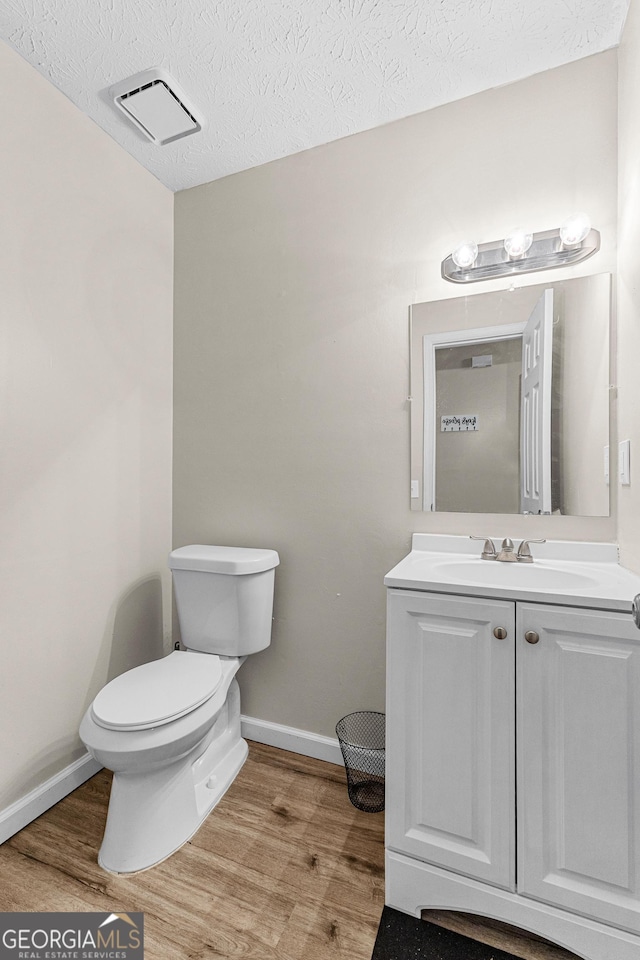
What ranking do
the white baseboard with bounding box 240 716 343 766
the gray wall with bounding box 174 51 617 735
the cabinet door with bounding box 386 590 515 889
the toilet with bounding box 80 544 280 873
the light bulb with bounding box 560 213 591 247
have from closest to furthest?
1. the cabinet door with bounding box 386 590 515 889
2. the toilet with bounding box 80 544 280 873
3. the light bulb with bounding box 560 213 591 247
4. the gray wall with bounding box 174 51 617 735
5. the white baseboard with bounding box 240 716 343 766

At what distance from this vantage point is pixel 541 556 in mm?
1514

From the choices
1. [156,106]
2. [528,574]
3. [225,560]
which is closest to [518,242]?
[528,574]

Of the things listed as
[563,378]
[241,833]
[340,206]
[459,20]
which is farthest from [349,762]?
[459,20]

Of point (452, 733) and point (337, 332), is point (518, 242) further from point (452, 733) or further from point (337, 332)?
point (452, 733)

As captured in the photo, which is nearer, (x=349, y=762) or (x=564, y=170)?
(x=564, y=170)

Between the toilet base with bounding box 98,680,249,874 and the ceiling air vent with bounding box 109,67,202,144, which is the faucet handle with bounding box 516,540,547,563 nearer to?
the toilet base with bounding box 98,680,249,874

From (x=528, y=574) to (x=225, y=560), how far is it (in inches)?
40.4

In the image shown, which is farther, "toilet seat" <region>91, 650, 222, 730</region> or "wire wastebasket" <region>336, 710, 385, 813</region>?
"wire wastebasket" <region>336, 710, 385, 813</region>

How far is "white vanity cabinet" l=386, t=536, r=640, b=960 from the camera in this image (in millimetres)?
1024

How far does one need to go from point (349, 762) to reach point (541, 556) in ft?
3.36

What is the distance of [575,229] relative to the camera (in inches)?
56.4

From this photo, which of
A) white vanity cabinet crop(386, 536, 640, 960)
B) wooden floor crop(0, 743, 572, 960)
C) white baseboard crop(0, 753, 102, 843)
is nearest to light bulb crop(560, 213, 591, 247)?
white vanity cabinet crop(386, 536, 640, 960)

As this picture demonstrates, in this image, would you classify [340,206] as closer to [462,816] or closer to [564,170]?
[564,170]

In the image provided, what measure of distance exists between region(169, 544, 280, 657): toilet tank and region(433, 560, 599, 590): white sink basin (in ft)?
2.26
